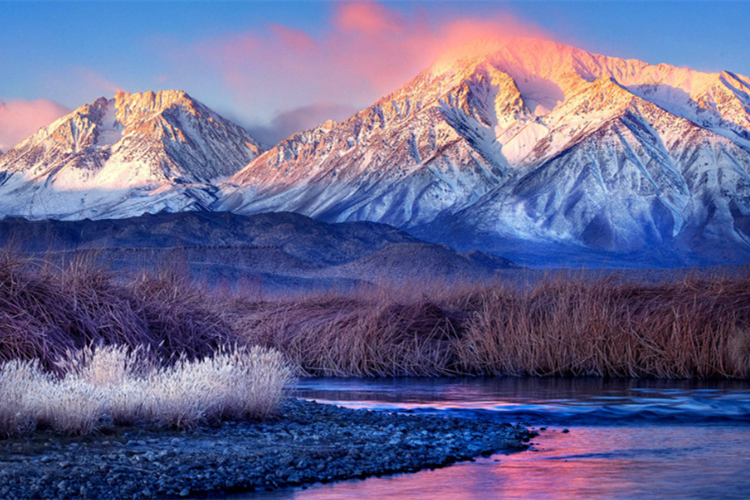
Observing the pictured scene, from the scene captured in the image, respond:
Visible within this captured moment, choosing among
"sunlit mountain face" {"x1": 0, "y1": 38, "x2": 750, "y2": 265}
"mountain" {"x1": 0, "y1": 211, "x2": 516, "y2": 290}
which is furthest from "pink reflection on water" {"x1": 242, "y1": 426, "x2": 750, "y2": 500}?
"sunlit mountain face" {"x1": 0, "y1": 38, "x2": 750, "y2": 265}

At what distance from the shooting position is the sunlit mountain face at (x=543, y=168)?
389 ft

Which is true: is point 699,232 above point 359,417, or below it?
above

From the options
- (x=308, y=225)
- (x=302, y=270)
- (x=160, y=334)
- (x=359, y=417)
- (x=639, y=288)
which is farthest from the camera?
(x=308, y=225)

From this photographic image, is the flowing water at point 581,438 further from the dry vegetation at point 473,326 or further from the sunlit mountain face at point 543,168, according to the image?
the sunlit mountain face at point 543,168

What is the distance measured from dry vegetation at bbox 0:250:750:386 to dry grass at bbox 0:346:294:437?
7.76 feet

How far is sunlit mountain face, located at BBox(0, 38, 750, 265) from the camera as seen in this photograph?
389ft

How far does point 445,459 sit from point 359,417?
2617 mm

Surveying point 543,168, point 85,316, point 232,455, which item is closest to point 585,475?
point 232,455

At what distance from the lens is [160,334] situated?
13.9 m

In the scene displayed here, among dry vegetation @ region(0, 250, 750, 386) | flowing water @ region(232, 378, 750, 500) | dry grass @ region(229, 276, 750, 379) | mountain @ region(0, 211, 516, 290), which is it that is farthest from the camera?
mountain @ region(0, 211, 516, 290)

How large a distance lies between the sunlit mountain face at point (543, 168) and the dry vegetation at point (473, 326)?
74727 mm

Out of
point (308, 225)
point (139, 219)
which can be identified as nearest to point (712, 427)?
point (308, 225)

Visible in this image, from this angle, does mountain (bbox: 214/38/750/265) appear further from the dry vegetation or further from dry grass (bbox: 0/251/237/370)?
dry grass (bbox: 0/251/237/370)

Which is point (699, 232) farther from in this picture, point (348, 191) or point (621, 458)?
point (621, 458)
